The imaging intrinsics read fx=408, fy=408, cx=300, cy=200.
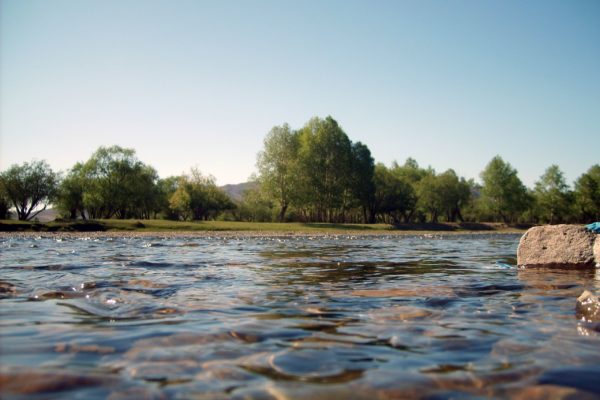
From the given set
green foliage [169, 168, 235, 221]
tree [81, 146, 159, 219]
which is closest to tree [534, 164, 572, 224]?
green foliage [169, 168, 235, 221]

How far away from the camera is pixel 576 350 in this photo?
3000 millimetres

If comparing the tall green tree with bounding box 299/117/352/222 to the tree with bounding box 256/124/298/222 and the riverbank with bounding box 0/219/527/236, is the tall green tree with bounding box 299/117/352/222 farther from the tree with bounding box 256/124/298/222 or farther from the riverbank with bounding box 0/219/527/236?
the riverbank with bounding box 0/219/527/236

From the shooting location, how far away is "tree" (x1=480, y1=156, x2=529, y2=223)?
89.4 metres

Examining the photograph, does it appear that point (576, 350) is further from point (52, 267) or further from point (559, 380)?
point (52, 267)

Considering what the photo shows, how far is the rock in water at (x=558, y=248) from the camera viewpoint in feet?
31.4

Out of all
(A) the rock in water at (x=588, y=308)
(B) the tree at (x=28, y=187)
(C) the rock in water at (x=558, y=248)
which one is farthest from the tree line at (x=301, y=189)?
(A) the rock in water at (x=588, y=308)

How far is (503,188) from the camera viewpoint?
8944cm

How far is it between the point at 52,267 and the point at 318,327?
308 inches

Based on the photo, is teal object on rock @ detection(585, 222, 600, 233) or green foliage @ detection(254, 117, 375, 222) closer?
teal object on rock @ detection(585, 222, 600, 233)

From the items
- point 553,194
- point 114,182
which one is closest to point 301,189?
point 114,182

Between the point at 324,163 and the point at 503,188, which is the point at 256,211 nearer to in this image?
the point at 324,163

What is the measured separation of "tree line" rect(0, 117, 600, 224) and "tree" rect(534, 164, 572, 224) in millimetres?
221

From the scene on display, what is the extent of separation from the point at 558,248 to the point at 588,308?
6759 mm

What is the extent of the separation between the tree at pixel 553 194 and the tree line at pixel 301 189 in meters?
0.22
